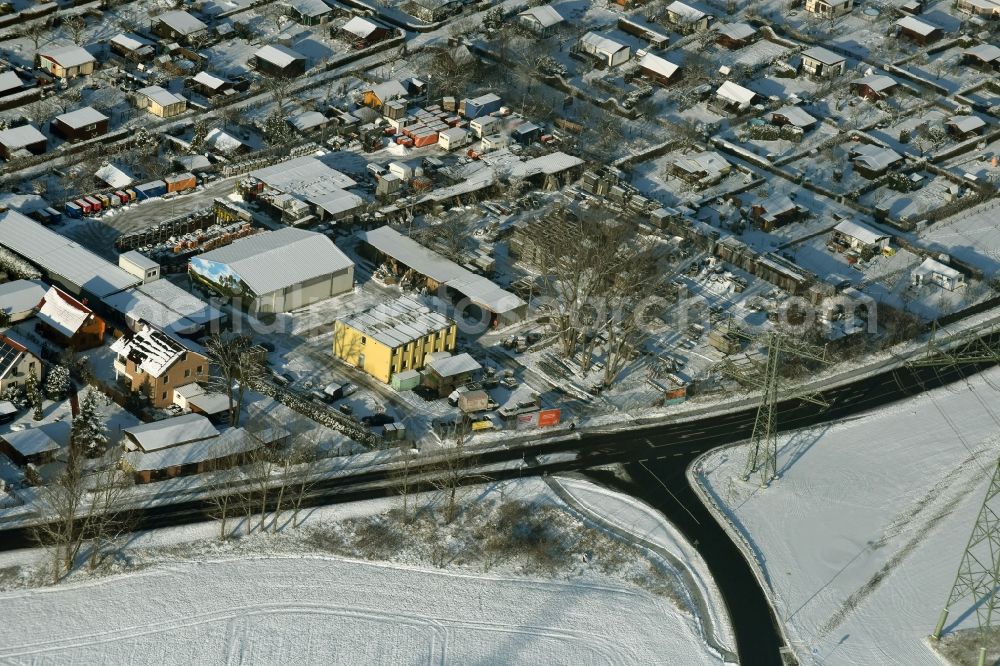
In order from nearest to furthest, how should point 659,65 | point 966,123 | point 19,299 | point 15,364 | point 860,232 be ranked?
point 15,364, point 19,299, point 860,232, point 966,123, point 659,65

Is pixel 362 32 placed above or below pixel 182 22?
above

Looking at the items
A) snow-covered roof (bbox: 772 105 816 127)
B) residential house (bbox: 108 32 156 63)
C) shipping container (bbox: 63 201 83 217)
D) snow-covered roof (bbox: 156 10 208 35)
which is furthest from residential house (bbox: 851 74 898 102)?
shipping container (bbox: 63 201 83 217)

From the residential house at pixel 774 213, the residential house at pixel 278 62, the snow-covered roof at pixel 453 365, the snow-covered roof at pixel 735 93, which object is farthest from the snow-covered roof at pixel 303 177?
the snow-covered roof at pixel 735 93

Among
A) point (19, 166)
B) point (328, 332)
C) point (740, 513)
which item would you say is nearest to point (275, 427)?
point (328, 332)

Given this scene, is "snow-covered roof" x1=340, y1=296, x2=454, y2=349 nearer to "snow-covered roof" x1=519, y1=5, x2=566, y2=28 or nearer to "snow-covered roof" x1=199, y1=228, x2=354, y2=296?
"snow-covered roof" x1=199, y1=228, x2=354, y2=296

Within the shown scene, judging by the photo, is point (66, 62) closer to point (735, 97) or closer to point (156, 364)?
point (156, 364)

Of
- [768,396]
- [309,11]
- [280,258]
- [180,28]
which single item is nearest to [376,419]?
[280,258]

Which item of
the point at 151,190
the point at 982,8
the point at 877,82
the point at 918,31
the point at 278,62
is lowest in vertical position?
the point at 151,190
